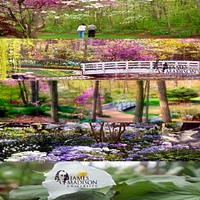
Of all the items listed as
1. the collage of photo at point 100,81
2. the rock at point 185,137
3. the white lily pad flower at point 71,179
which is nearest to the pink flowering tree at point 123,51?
the collage of photo at point 100,81

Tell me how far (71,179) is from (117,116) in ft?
3.01

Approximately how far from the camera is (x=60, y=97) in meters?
1.48

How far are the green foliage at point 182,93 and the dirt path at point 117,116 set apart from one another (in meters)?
0.18

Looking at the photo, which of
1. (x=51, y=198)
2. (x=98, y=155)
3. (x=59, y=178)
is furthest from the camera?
(x=98, y=155)

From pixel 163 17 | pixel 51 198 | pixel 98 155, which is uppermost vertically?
pixel 163 17

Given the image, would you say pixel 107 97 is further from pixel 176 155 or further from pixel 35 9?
pixel 35 9

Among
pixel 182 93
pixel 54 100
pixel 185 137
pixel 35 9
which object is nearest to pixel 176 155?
pixel 185 137

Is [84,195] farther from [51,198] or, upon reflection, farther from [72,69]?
[72,69]

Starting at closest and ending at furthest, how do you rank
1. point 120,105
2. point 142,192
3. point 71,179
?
point 142,192, point 71,179, point 120,105

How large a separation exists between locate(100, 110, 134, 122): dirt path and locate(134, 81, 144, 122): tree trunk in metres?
0.02

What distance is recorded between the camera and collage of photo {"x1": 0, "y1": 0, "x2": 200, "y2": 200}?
1402 mm

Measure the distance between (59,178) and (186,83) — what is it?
0.96m

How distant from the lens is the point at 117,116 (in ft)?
4.97

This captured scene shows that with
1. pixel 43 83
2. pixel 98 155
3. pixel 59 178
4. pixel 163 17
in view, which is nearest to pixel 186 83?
pixel 163 17
